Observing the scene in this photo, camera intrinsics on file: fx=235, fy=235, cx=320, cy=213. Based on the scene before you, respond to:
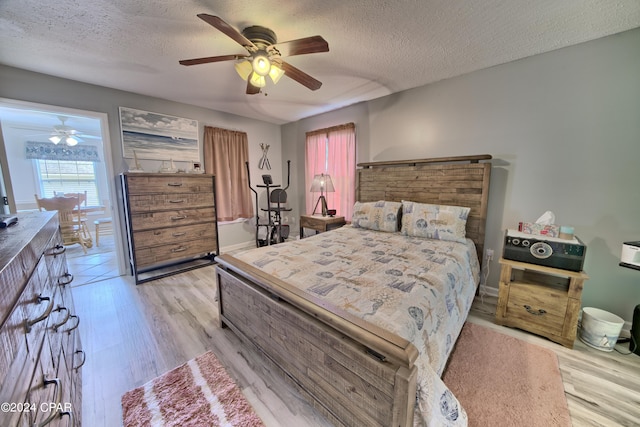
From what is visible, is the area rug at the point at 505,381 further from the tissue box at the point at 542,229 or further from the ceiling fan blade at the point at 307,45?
the ceiling fan blade at the point at 307,45

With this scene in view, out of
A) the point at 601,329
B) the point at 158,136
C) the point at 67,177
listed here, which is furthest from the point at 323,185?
the point at 67,177

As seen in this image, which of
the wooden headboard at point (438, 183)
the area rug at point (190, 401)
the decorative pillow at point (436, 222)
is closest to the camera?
the area rug at point (190, 401)

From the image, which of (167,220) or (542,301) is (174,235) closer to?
(167,220)

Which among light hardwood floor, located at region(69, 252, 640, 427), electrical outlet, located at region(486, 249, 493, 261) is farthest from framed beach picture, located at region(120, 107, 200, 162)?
electrical outlet, located at region(486, 249, 493, 261)

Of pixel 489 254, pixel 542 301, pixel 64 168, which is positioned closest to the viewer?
pixel 542 301

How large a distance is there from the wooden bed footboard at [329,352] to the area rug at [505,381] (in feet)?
2.37

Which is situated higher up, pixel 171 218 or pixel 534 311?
pixel 171 218

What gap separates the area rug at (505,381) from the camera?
1346 mm

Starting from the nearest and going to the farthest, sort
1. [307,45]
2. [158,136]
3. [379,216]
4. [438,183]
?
[307,45] < [438,183] < [379,216] < [158,136]

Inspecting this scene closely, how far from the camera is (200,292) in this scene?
283 centimetres

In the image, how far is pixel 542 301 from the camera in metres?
1.95

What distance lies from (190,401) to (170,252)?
2.31 meters

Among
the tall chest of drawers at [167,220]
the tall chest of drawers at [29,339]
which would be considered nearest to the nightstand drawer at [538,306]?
the tall chest of drawers at [29,339]

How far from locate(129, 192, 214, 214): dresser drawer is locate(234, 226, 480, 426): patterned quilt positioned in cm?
186
